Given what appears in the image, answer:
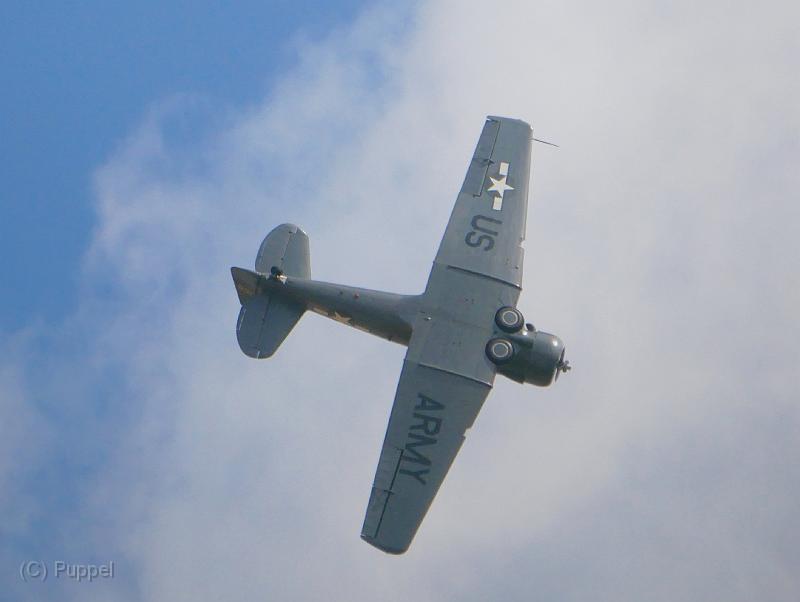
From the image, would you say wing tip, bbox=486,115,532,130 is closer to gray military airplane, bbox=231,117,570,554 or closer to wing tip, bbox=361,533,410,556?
gray military airplane, bbox=231,117,570,554

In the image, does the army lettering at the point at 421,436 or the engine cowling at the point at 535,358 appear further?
the engine cowling at the point at 535,358

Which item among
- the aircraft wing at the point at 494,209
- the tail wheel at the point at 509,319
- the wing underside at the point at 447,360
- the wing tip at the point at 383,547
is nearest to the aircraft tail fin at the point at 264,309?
the wing underside at the point at 447,360

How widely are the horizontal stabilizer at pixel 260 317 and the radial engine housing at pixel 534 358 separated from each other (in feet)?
16.5

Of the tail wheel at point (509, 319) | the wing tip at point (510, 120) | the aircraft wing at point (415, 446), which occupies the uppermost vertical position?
the wing tip at point (510, 120)

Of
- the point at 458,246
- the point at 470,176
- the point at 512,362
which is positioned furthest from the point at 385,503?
the point at 470,176

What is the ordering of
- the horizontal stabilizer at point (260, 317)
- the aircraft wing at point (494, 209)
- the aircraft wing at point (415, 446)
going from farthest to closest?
the horizontal stabilizer at point (260, 317) → the aircraft wing at point (494, 209) → the aircraft wing at point (415, 446)

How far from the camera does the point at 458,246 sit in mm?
28062

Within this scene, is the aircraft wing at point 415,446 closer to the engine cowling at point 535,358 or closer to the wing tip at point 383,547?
the wing tip at point 383,547

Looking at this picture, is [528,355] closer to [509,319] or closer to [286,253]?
[509,319]

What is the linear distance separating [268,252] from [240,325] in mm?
1904

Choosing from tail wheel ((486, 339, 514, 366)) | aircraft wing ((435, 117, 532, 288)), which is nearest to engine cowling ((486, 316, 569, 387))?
tail wheel ((486, 339, 514, 366))

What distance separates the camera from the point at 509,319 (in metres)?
27.0

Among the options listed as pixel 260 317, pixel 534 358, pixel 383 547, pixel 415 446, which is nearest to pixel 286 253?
pixel 260 317

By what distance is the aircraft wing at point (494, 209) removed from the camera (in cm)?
2783
